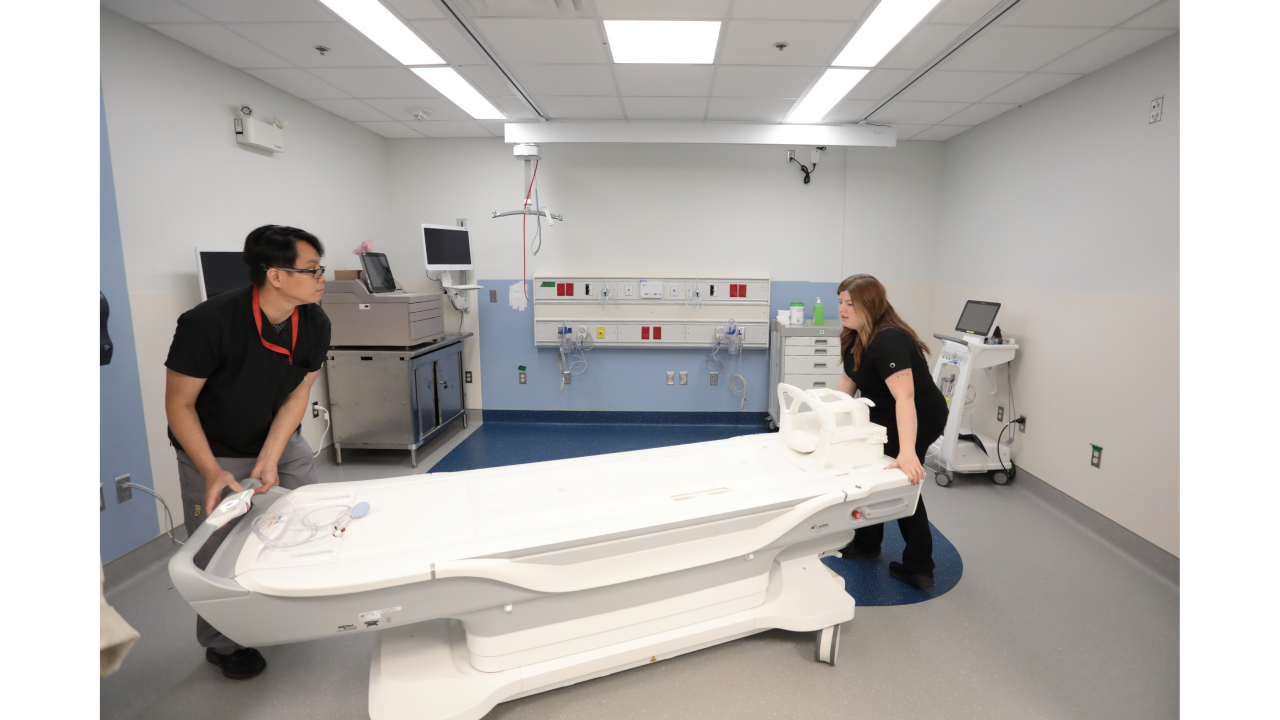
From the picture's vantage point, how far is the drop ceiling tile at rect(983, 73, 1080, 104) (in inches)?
125

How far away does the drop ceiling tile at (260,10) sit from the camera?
2.39 m

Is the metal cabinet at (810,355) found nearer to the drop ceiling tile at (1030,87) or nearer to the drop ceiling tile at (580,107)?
the drop ceiling tile at (1030,87)

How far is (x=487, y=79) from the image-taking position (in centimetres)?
335

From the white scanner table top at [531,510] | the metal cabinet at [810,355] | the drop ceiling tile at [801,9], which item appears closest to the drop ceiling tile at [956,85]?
the drop ceiling tile at [801,9]

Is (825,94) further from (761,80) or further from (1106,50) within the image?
(1106,50)

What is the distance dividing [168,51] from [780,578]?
3.64 metres

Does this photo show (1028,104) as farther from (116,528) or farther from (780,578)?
(116,528)

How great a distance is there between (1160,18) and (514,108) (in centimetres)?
343

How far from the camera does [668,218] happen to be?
4.82 m

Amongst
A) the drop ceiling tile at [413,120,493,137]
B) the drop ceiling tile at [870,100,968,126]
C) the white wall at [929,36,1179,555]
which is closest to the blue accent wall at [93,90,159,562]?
the drop ceiling tile at [413,120,493,137]

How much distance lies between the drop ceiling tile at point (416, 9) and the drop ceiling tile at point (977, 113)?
326 cm

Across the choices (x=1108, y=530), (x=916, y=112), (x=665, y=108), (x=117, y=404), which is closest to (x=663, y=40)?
(x=665, y=108)

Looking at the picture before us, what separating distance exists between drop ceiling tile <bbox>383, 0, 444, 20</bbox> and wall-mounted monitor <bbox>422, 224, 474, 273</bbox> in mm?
1769

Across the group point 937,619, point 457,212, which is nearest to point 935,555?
point 937,619
